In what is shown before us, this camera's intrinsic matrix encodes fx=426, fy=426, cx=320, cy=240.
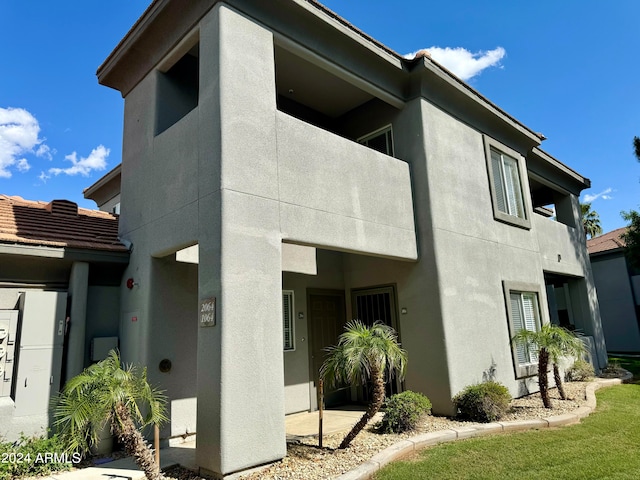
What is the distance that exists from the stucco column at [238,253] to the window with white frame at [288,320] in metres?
3.47

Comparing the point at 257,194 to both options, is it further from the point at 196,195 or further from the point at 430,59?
the point at 430,59

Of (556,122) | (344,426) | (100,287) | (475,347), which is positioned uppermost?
(556,122)

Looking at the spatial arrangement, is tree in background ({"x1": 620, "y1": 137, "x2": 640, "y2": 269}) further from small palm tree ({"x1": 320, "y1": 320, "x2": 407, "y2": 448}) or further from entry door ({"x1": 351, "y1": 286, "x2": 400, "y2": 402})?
small palm tree ({"x1": 320, "y1": 320, "x2": 407, "y2": 448})

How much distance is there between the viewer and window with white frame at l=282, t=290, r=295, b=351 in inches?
391

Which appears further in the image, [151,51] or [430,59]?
[430,59]

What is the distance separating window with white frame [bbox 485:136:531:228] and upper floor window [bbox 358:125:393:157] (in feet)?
10.7

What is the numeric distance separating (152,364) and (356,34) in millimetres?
7575

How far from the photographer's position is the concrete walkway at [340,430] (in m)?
6.04

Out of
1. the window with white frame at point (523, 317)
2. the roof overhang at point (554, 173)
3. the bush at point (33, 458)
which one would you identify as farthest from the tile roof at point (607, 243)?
the bush at point (33, 458)

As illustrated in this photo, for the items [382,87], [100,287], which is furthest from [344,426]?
[382,87]

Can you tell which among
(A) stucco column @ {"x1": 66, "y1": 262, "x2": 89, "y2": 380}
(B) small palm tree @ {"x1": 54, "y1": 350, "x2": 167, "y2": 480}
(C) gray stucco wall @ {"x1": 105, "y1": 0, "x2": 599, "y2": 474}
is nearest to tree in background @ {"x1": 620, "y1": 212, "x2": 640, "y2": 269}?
(C) gray stucco wall @ {"x1": 105, "y1": 0, "x2": 599, "y2": 474}

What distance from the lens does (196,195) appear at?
6.95 meters

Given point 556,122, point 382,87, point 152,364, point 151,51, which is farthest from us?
point 556,122

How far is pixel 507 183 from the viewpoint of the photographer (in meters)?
13.0
